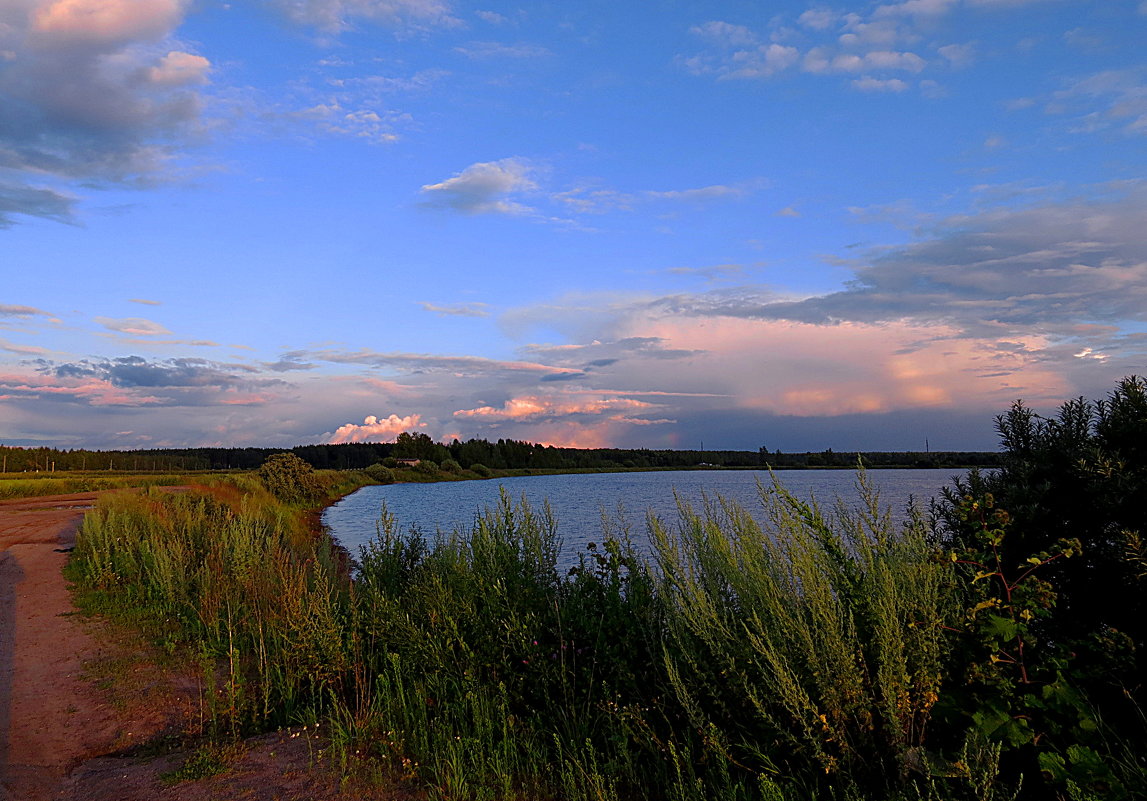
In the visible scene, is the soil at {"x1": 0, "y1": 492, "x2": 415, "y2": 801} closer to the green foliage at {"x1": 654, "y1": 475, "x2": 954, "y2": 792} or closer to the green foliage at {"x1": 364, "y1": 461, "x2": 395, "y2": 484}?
the green foliage at {"x1": 654, "y1": 475, "x2": 954, "y2": 792}

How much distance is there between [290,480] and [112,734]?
3428 centimetres

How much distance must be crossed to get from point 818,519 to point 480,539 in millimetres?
3777

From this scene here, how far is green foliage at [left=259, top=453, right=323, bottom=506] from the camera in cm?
3763

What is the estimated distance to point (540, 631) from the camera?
19.9ft

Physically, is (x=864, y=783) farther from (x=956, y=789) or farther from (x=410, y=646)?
(x=410, y=646)

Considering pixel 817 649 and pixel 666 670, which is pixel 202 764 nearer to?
pixel 666 670

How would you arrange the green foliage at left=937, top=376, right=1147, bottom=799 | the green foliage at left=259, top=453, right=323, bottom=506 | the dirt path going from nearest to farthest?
1. the green foliage at left=937, top=376, right=1147, bottom=799
2. the dirt path
3. the green foliage at left=259, top=453, right=323, bottom=506

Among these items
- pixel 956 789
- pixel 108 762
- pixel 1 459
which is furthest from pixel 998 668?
pixel 1 459

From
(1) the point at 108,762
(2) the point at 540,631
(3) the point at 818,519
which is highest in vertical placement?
(3) the point at 818,519

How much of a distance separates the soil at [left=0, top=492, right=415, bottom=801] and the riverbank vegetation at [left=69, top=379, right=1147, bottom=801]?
0.33 m

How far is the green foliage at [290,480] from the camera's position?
3763 centimetres

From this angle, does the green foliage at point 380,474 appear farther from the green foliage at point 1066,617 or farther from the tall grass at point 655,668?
the green foliage at point 1066,617

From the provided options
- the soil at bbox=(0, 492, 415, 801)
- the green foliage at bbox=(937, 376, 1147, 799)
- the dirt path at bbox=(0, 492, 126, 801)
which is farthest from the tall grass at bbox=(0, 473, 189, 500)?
the green foliage at bbox=(937, 376, 1147, 799)

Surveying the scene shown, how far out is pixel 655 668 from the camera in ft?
17.1
